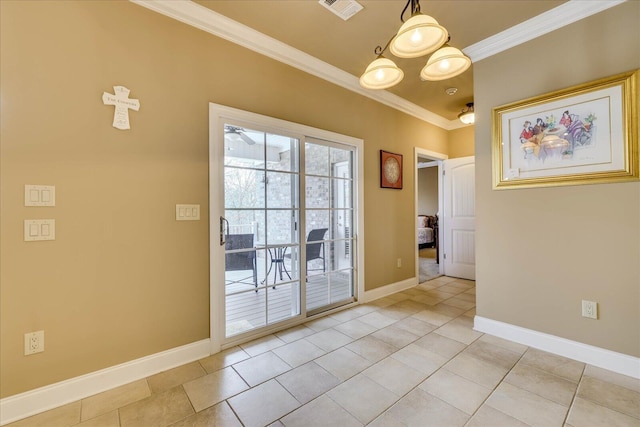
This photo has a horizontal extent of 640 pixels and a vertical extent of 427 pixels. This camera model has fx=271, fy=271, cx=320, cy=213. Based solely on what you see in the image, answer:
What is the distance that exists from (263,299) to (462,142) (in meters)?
4.13

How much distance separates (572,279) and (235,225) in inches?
109

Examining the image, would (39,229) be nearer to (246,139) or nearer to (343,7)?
(246,139)

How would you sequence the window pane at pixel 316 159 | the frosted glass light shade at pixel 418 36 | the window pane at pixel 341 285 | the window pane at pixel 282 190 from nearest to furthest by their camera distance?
the frosted glass light shade at pixel 418 36
the window pane at pixel 282 190
the window pane at pixel 316 159
the window pane at pixel 341 285

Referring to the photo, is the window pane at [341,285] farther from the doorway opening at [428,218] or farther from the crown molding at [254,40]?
the crown molding at [254,40]

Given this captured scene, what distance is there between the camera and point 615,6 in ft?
6.33

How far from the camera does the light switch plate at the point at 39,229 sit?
1.55 metres

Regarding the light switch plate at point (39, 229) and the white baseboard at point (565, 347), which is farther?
the white baseboard at point (565, 347)

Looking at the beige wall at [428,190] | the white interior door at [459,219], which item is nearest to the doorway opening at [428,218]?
the beige wall at [428,190]

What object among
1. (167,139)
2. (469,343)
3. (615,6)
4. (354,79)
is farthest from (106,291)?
(615,6)

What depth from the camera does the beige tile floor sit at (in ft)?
4.91

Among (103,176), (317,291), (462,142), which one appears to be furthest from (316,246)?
(462,142)

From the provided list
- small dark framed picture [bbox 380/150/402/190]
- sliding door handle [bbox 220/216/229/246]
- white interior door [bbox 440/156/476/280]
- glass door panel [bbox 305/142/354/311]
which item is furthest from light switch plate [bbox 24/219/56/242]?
white interior door [bbox 440/156/476/280]

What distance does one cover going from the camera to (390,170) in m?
3.73

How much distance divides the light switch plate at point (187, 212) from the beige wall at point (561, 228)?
103 inches
